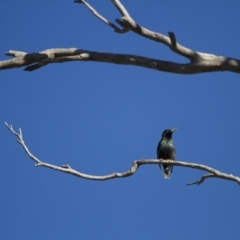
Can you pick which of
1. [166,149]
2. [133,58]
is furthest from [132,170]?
[166,149]

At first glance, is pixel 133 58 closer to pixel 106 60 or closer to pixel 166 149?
pixel 106 60

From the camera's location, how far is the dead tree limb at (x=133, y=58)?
21.0 feet

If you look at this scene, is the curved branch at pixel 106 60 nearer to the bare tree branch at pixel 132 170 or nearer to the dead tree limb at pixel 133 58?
the dead tree limb at pixel 133 58

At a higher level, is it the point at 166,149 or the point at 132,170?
the point at 166,149

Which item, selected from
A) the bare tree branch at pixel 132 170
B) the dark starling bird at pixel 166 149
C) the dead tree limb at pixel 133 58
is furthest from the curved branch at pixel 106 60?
the dark starling bird at pixel 166 149

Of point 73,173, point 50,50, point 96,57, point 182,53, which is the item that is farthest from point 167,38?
point 73,173

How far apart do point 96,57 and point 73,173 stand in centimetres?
131

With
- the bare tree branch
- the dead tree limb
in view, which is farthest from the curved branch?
the bare tree branch

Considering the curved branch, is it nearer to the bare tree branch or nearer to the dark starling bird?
the bare tree branch

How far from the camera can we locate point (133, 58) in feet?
21.9

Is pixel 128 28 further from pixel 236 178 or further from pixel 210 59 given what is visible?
pixel 236 178

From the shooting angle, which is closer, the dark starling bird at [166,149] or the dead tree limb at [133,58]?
the dead tree limb at [133,58]

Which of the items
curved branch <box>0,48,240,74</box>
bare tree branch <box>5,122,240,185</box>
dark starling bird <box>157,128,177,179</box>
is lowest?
bare tree branch <box>5,122,240,185</box>

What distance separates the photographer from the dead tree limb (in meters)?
6.40
